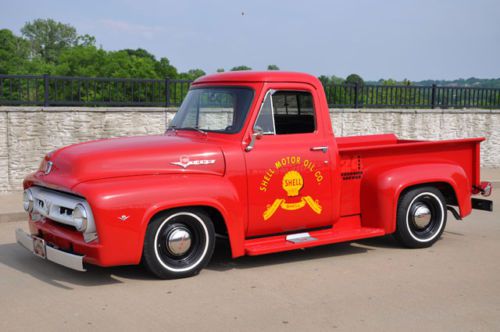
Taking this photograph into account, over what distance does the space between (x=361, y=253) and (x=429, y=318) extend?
7.61 ft

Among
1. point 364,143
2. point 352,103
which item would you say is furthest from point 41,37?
point 364,143

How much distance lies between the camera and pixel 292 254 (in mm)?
7195

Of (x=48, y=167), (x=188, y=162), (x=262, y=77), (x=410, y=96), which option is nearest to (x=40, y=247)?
(x=48, y=167)

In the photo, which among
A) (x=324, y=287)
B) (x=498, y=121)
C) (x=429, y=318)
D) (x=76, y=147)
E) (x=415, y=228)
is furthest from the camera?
(x=498, y=121)

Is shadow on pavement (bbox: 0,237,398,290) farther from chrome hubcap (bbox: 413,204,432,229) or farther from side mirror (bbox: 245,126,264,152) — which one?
side mirror (bbox: 245,126,264,152)

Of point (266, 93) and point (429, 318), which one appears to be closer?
point (429, 318)

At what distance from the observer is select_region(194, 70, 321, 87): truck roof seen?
6.70 m

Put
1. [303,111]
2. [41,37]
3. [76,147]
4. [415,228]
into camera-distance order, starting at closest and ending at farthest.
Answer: [76,147] → [303,111] → [415,228] → [41,37]

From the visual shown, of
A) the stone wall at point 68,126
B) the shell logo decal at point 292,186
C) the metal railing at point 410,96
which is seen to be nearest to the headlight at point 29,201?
the shell logo decal at point 292,186

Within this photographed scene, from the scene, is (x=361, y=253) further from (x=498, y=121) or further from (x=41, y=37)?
(x=41, y=37)

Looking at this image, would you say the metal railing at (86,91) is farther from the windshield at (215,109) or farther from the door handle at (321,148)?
the door handle at (321,148)

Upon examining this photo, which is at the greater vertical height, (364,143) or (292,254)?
(364,143)

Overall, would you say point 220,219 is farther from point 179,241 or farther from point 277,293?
point 277,293

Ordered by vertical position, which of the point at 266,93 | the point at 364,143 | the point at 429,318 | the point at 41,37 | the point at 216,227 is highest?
the point at 41,37
